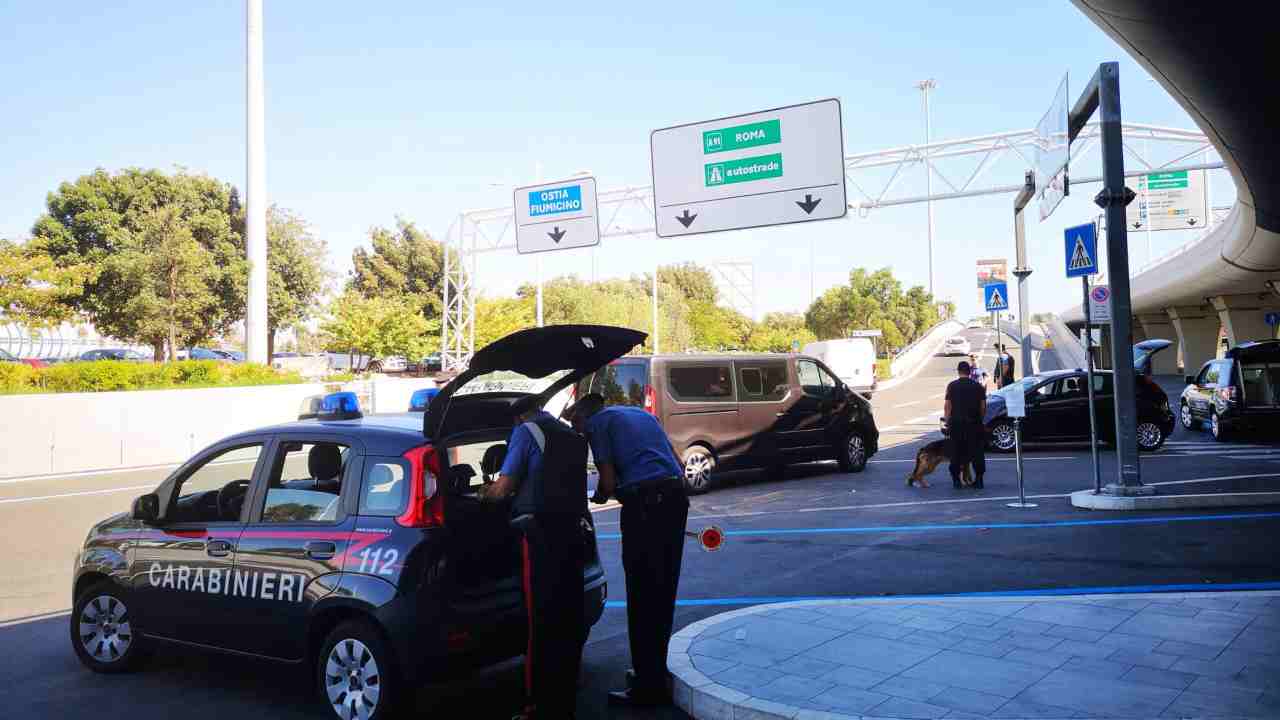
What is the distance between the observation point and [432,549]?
16.5ft

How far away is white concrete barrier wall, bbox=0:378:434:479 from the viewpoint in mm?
19781

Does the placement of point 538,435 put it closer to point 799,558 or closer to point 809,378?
point 799,558

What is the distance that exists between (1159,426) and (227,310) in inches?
1309

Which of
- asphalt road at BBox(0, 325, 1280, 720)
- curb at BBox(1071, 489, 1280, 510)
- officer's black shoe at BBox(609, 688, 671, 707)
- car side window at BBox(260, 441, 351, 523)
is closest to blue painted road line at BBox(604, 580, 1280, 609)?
asphalt road at BBox(0, 325, 1280, 720)

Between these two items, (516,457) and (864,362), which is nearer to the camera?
(516,457)

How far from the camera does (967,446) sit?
14.4 m

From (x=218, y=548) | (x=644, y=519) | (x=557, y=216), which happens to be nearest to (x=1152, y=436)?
(x=557, y=216)

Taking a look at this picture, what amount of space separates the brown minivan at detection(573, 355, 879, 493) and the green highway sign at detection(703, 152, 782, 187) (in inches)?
237

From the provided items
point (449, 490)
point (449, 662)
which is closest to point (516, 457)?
point (449, 490)

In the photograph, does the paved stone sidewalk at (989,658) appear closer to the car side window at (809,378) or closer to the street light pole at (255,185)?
the car side window at (809,378)

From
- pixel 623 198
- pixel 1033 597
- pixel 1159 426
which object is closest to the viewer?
pixel 1033 597

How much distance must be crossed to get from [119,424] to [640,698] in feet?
64.2

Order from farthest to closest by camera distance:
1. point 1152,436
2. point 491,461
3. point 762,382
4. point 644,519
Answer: point 1152,436, point 762,382, point 491,461, point 644,519

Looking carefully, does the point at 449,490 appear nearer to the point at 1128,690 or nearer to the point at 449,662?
the point at 449,662
